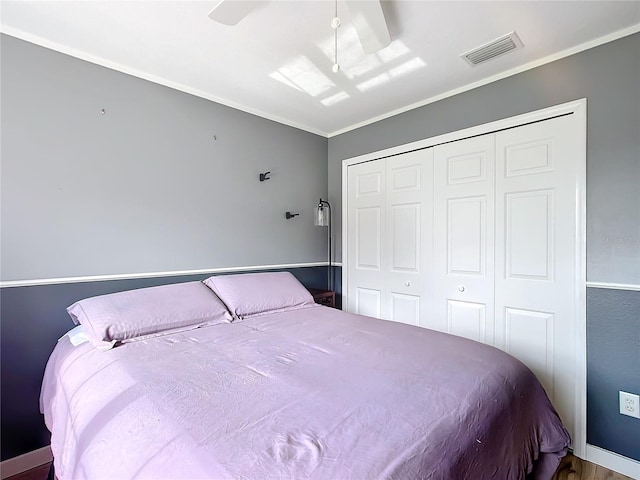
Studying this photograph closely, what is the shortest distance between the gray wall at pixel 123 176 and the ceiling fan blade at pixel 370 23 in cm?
148

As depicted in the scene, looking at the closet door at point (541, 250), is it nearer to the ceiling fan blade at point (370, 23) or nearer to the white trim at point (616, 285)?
the white trim at point (616, 285)

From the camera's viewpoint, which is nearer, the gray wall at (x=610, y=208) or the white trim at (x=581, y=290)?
the gray wall at (x=610, y=208)

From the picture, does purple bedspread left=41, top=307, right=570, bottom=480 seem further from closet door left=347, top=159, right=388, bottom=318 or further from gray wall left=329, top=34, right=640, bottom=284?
closet door left=347, top=159, right=388, bottom=318

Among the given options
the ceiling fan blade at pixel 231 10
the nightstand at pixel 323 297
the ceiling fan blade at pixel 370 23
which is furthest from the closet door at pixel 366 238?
the ceiling fan blade at pixel 231 10

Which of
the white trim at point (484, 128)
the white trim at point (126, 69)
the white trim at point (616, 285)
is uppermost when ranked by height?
the white trim at point (126, 69)

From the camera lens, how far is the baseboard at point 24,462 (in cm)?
174

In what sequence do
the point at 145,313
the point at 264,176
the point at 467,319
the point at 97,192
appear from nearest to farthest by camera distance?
the point at 145,313 < the point at 97,192 < the point at 467,319 < the point at 264,176

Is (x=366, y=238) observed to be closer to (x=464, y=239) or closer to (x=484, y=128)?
(x=464, y=239)

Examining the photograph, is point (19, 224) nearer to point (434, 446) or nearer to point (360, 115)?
point (434, 446)

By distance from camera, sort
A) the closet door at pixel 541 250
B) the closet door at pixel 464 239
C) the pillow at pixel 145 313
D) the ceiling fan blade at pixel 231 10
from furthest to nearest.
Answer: the closet door at pixel 464 239
the closet door at pixel 541 250
the pillow at pixel 145 313
the ceiling fan blade at pixel 231 10

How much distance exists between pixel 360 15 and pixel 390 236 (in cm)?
188

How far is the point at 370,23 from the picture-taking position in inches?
62.1

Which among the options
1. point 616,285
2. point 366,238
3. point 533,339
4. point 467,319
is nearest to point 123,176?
point 366,238

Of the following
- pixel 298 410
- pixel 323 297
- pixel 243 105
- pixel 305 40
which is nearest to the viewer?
pixel 298 410
